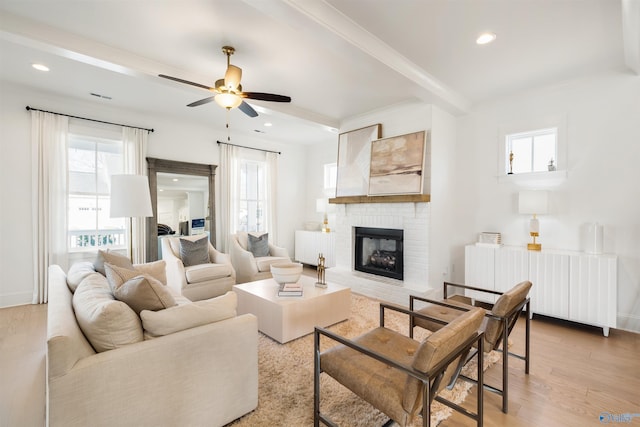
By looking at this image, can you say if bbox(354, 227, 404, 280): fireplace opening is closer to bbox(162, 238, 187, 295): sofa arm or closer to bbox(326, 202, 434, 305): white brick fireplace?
bbox(326, 202, 434, 305): white brick fireplace

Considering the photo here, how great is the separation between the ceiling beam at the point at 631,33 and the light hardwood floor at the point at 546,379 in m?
2.67

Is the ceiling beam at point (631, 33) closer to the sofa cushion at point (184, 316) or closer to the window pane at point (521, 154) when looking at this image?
the window pane at point (521, 154)

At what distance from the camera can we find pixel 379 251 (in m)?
4.53

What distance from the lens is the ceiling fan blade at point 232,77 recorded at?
2666mm

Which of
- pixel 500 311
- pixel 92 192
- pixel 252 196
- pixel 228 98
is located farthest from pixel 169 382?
pixel 252 196

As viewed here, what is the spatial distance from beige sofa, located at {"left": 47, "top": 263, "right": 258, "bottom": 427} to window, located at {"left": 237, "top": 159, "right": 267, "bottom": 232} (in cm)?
410

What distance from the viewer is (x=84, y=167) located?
4.25 m

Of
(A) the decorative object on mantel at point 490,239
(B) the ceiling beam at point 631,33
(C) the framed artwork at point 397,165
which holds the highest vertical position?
(B) the ceiling beam at point 631,33

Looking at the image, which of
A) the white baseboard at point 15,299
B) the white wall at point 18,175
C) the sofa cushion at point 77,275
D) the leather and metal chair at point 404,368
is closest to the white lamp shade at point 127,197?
the sofa cushion at point 77,275

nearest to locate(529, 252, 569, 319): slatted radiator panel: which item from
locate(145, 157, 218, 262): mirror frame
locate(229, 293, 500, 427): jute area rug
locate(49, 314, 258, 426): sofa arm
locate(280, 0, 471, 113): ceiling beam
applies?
locate(229, 293, 500, 427): jute area rug

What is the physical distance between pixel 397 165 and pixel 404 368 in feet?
10.8

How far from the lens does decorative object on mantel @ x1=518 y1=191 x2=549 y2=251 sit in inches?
133

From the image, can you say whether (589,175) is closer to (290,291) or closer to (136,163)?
(290,291)

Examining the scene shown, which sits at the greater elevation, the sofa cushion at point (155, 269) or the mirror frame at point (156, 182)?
the mirror frame at point (156, 182)
